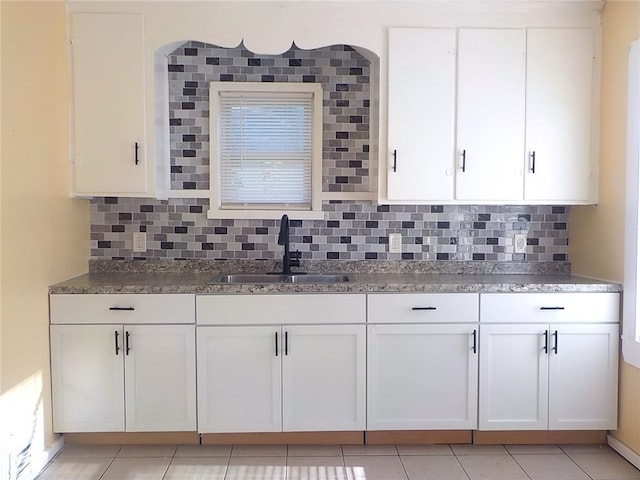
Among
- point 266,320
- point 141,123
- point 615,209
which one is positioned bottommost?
point 266,320

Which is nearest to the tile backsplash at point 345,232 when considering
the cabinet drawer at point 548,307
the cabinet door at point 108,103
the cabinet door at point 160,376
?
the cabinet door at point 108,103

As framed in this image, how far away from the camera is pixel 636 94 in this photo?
2574 mm

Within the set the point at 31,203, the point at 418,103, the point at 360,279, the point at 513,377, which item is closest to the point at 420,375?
the point at 513,377

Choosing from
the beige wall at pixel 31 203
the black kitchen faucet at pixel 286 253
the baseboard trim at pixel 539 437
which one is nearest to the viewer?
the beige wall at pixel 31 203

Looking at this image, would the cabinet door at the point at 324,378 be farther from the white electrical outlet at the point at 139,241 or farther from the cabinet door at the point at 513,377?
the white electrical outlet at the point at 139,241

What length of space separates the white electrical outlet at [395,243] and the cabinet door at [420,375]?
65 cm

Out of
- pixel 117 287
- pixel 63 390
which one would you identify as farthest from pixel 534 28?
pixel 63 390

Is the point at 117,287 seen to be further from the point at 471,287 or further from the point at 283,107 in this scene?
the point at 471,287

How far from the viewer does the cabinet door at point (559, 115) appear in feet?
9.41

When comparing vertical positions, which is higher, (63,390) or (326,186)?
(326,186)

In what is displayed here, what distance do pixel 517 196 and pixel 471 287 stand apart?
58 centimetres

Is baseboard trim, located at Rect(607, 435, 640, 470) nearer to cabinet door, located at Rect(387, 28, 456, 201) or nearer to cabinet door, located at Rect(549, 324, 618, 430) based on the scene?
cabinet door, located at Rect(549, 324, 618, 430)

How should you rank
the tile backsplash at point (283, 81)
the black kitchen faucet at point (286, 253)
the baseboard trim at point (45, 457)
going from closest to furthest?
1. the baseboard trim at point (45, 457)
2. the black kitchen faucet at point (286, 253)
3. the tile backsplash at point (283, 81)

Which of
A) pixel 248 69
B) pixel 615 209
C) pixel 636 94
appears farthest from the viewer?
pixel 248 69
